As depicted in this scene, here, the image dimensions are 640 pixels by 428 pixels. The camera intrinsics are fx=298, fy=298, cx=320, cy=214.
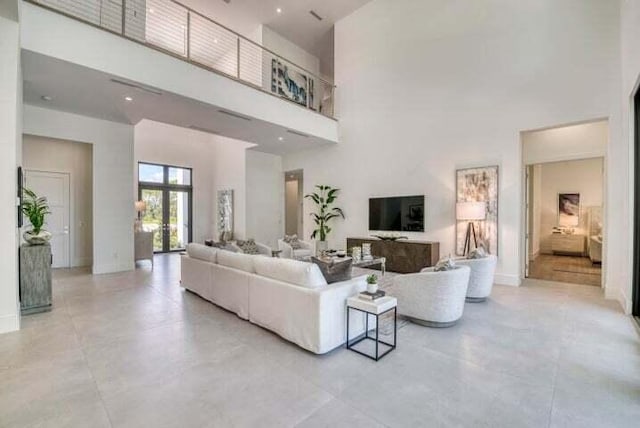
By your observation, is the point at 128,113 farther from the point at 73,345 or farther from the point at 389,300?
the point at 389,300

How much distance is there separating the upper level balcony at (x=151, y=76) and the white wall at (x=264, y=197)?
1.02 metres

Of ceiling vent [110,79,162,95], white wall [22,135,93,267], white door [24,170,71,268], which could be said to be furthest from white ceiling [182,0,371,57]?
white door [24,170,71,268]

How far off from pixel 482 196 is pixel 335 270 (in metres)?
4.18

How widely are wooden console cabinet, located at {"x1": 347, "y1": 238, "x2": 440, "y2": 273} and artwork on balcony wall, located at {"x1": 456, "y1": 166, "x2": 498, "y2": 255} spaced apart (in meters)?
0.57

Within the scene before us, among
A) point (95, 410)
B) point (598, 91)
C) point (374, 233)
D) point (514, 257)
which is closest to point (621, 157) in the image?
point (598, 91)

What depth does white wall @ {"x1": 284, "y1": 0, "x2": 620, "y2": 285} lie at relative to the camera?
500cm

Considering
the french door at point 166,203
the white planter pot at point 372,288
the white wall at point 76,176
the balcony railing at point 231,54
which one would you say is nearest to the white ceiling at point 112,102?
the balcony railing at point 231,54

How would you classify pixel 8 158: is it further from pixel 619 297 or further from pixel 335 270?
pixel 619 297

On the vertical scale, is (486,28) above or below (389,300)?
above

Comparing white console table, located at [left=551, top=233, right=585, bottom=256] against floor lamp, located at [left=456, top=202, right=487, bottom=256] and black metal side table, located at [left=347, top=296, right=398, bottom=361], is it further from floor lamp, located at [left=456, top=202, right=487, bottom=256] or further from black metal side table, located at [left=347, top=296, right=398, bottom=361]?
black metal side table, located at [left=347, top=296, right=398, bottom=361]

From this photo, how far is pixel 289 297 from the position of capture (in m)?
3.04

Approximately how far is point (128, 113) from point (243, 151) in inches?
148

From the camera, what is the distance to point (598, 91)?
4828 mm

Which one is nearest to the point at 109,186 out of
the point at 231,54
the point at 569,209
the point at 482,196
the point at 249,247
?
the point at 249,247
